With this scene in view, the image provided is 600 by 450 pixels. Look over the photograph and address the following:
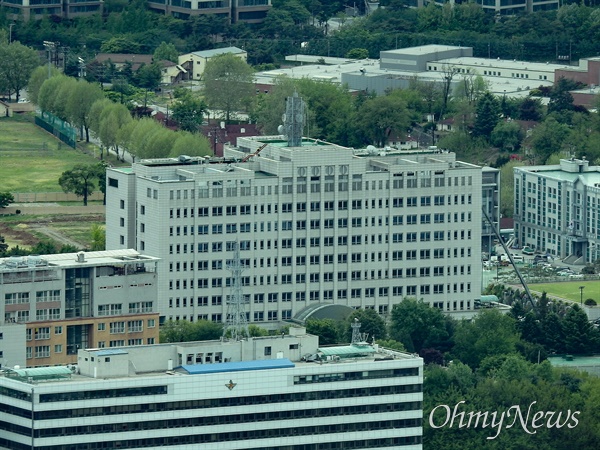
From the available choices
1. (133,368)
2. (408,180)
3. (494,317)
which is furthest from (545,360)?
(133,368)

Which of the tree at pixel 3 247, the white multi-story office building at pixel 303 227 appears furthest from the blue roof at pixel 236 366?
the tree at pixel 3 247

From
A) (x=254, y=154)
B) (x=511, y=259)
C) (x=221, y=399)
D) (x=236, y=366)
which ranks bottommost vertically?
(x=511, y=259)

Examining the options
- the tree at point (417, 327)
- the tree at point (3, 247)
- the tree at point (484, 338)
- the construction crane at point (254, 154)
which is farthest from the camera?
the tree at point (3, 247)

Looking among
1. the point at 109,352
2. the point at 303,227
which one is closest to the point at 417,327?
the point at 303,227

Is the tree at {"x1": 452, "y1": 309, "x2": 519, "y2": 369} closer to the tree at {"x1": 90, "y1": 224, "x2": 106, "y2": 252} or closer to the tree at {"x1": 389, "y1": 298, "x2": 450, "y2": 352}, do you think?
the tree at {"x1": 389, "y1": 298, "x2": 450, "y2": 352}

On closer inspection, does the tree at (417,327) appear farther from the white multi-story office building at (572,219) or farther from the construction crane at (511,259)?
the white multi-story office building at (572,219)

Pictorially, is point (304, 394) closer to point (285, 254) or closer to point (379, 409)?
point (379, 409)

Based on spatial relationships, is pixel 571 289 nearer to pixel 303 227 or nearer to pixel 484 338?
pixel 303 227
